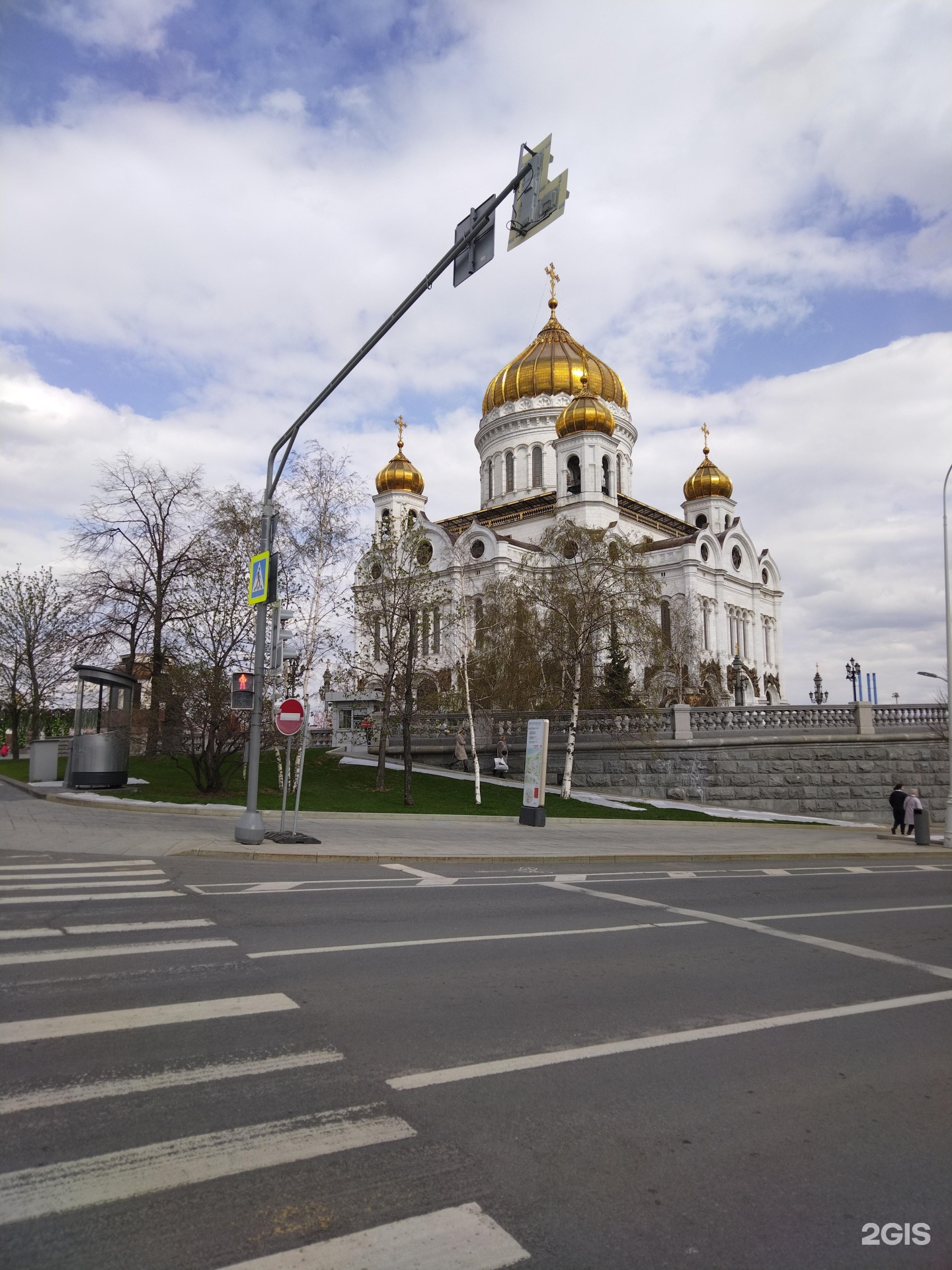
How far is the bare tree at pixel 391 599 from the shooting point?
26.9 m

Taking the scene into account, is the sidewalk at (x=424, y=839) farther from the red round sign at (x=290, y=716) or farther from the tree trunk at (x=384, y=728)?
the tree trunk at (x=384, y=728)

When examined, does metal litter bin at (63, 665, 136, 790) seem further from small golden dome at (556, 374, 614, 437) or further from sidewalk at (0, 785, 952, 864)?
small golden dome at (556, 374, 614, 437)

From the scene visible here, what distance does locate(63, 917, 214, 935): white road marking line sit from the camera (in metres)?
7.62

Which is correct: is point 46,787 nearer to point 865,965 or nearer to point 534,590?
point 534,590

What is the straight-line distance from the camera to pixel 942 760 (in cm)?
2872

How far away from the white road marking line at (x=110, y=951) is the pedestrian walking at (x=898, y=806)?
66.2 ft

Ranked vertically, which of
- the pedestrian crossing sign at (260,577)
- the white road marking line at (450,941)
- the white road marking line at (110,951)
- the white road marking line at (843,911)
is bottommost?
the white road marking line at (843,911)

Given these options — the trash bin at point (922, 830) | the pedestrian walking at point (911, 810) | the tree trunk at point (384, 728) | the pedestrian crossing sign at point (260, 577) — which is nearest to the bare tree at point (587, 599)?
the tree trunk at point (384, 728)

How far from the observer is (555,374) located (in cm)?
6762

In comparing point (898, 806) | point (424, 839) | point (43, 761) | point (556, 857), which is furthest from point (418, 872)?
point (43, 761)

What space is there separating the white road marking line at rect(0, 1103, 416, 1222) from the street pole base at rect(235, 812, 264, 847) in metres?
11.1

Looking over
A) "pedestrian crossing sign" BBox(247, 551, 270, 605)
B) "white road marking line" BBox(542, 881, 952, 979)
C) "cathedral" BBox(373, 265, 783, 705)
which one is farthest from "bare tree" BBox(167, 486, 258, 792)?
"cathedral" BBox(373, 265, 783, 705)

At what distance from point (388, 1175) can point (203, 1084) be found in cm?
131

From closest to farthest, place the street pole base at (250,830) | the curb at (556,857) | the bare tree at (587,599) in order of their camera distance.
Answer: the curb at (556,857) < the street pole base at (250,830) < the bare tree at (587,599)
